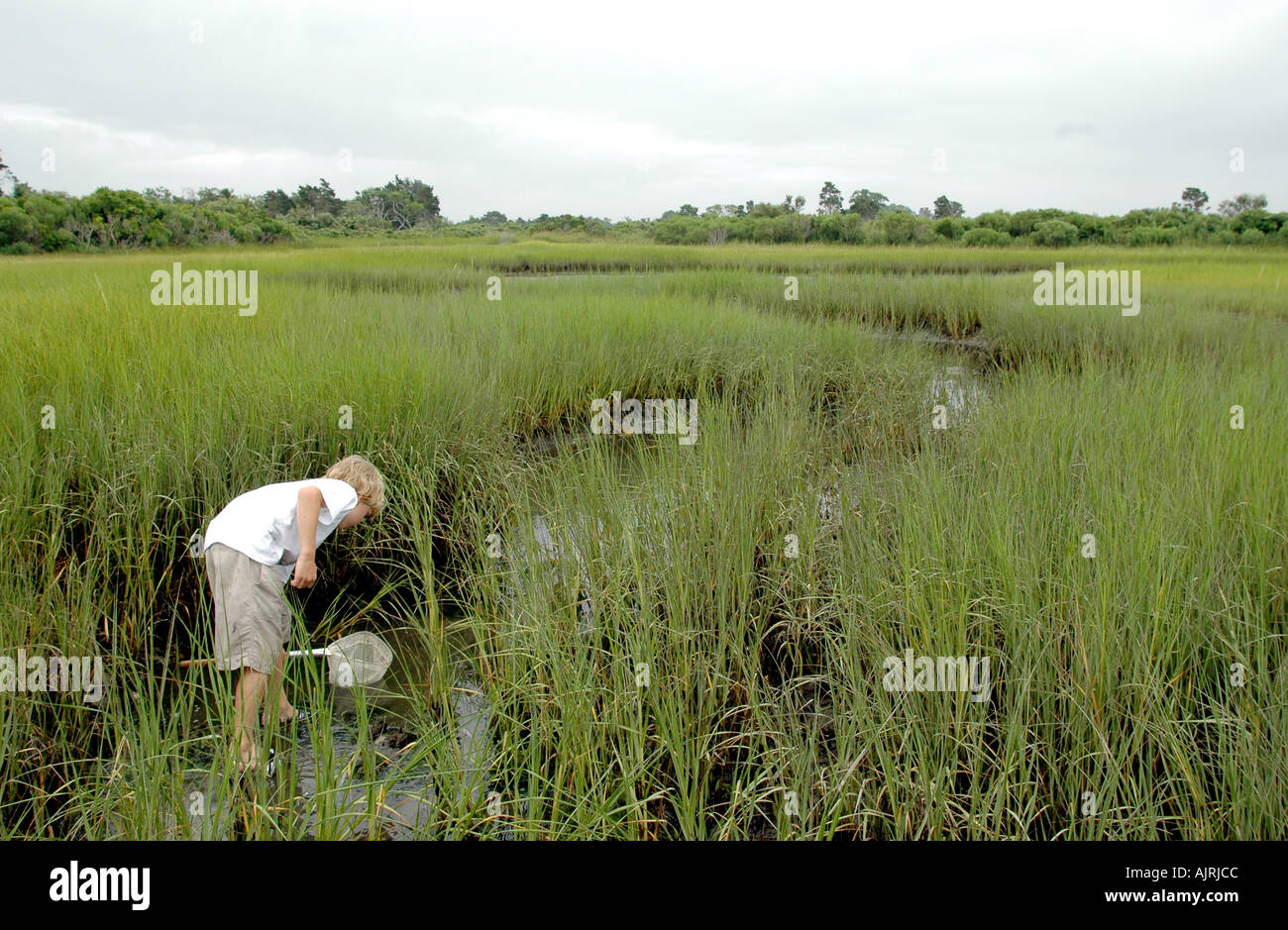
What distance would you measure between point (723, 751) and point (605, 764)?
0.43 metres

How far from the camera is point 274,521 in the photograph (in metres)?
2.55

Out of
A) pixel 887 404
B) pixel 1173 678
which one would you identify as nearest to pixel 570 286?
pixel 887 404

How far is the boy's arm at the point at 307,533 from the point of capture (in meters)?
2.45

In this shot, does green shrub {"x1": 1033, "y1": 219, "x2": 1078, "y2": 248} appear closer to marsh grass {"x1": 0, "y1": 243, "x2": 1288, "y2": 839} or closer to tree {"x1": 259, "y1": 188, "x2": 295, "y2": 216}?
marsh grass {"x1": 0, "y1": 243, "x2": 1288, "y2": 839}

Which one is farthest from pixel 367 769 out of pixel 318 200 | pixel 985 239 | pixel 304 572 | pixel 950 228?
pixel 318 200

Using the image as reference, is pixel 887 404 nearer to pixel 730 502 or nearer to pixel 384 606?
pixel 730 502

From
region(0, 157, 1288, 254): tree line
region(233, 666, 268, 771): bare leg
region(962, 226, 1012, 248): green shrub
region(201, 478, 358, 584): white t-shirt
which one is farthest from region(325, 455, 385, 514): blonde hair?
region(962, 226, 1012, 248): green shrub

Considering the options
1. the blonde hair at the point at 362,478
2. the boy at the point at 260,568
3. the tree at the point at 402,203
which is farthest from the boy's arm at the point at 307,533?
the tree at the point at 402,203

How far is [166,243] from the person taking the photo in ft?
70.8

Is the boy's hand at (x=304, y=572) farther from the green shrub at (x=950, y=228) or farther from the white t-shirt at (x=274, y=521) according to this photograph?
the green shrub at (x=950, y=228)

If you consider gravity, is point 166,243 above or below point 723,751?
above

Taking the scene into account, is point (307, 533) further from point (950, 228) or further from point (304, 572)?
point (950, 228)

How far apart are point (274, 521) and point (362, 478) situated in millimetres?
436

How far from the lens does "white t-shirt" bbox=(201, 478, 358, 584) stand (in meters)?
2.46
